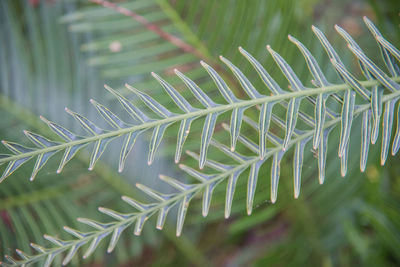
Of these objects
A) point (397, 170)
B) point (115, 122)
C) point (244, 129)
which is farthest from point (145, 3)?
point (397, 170)

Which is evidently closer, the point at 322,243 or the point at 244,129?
the point at 244,129

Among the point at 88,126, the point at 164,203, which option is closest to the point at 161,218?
the point at 164,203

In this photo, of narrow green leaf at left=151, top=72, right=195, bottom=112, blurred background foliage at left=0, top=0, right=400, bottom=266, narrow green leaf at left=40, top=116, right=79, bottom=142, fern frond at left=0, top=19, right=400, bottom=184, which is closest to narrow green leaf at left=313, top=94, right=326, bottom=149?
fern frond at left=0, top=19, right=400, bottom=184

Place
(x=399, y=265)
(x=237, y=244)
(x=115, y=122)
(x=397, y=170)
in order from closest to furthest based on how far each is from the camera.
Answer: (x=115, y=122)
(x=399, y=265)
(x=397, y=170)
(x=237, y=244)

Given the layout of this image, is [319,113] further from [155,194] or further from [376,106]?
[155,194]

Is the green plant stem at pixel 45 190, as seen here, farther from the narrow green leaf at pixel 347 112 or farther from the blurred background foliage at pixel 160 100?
the narrow green leaf at pixel 347 112

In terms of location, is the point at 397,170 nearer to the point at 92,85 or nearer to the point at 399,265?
the point at 399,265

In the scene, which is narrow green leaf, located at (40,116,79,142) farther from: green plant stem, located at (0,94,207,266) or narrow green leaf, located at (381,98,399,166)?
green plant stem, located at (0,94,207,266)

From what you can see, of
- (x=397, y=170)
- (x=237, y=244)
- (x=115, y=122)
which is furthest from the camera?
(x=237, y=244)
